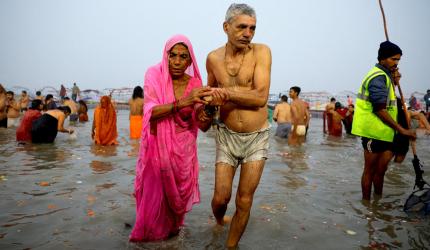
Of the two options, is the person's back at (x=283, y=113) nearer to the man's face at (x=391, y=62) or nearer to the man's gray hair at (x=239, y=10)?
the man's face at (x=391, y=62)

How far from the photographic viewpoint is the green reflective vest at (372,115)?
4074 mm

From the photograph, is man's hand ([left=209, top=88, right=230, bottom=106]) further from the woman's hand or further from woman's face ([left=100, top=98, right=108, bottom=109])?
woman's face ([left=100, top=98, right=108, bottom=109])

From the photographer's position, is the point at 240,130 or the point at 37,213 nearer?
the point at 240,130

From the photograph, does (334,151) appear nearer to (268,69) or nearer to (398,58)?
(398,58)

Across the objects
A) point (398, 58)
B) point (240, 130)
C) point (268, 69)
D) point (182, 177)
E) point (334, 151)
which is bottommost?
point (334, 151)

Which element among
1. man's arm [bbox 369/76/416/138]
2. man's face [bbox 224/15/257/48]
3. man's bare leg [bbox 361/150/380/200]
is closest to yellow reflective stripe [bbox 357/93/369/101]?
man's arm [bbox 369/76/416/138]

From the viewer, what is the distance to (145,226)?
9.85 feet

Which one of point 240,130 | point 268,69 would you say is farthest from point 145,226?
point 268,69

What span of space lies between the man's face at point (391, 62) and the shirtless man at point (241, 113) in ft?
6.85

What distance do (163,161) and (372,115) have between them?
2.75 m

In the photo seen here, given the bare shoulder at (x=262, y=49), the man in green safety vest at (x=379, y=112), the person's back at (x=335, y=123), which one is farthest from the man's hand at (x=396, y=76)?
the person's back at (x=335, y=123)

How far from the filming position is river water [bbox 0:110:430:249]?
3.12m

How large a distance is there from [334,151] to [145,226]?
8066mm

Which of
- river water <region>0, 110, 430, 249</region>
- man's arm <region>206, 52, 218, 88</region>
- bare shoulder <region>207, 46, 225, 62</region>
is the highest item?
bare shoulder <region>207, 46, 225, 62</region>
